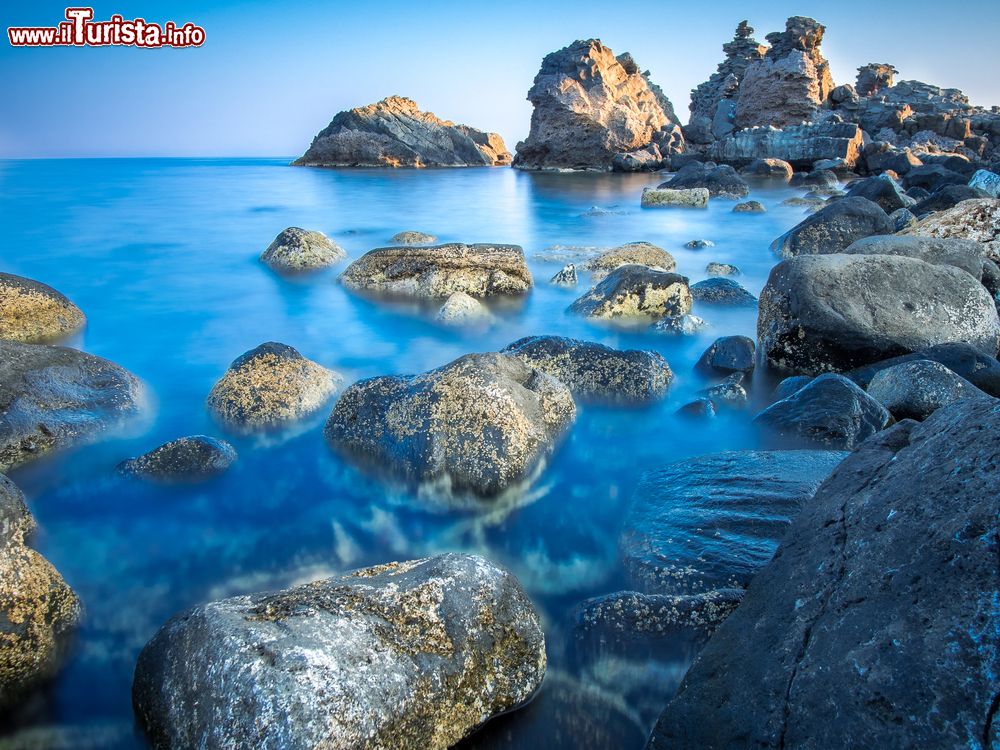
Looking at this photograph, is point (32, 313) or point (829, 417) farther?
point (32, 313)

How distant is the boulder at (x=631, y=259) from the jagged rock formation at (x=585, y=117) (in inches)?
1234

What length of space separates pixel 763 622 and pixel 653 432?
8.48 feet

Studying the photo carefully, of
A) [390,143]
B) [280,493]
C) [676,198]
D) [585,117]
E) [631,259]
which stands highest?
[585,117]

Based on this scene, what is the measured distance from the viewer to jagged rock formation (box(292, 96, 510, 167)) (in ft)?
173

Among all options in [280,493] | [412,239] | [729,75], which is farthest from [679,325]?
[729,75]

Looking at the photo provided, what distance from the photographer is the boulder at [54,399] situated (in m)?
3.66

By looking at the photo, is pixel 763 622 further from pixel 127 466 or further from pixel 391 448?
pixel 127 466

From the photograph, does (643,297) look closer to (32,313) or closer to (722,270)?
(722,270)

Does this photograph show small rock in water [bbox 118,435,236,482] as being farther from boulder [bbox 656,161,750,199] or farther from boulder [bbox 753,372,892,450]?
boulder [bbox 656,161,750,199]

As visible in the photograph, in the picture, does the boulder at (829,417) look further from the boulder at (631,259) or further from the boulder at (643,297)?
the boulder at (631,259)

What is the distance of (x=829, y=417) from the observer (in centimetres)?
364

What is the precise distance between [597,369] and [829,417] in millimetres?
1502

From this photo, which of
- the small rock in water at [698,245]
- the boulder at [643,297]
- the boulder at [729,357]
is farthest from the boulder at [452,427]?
the small rock in water at [698,245]

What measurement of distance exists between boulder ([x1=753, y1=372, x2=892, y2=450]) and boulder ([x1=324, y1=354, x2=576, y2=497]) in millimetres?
1370
